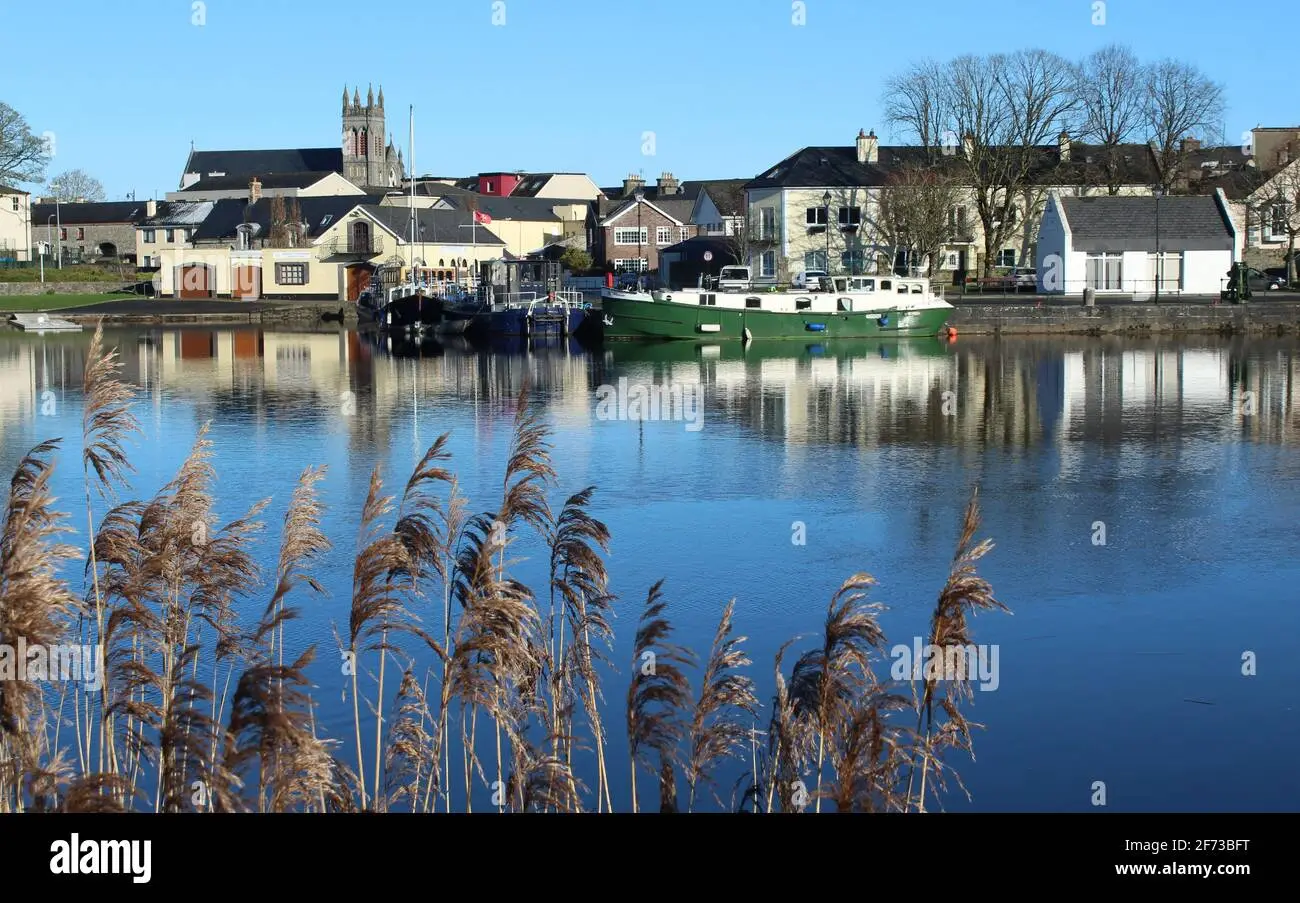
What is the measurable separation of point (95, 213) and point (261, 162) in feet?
87.2

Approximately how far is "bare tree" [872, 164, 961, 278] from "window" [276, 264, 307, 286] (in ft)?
101

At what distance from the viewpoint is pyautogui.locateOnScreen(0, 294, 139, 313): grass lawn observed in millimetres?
72688

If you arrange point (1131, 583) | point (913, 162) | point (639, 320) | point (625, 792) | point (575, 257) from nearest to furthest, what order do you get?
point (625, 792) < point (1131, 583) < point (639, 320) < point (913, 162) < point (575, 257)

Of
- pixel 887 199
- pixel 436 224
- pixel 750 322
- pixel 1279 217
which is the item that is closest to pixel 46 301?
pixel 436 224

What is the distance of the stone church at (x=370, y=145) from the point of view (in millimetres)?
154875

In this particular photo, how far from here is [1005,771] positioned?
1073 centimetres

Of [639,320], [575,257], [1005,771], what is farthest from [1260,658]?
[575,257]

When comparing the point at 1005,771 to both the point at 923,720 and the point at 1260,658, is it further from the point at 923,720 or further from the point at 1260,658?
the point at 1260,658

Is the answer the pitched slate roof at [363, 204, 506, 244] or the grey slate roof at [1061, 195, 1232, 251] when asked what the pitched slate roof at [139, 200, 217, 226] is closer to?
the pitched slate roof at [363, 204, 506, 244]

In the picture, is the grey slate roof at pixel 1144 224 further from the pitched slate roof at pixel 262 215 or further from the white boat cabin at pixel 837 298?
the pitched slate roof at pixel 262 215

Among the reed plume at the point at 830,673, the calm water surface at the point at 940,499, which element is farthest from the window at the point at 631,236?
the reed plume at the point at 830,673

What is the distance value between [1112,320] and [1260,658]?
47.3 m

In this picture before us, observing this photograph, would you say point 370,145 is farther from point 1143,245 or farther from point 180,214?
point 1143,245

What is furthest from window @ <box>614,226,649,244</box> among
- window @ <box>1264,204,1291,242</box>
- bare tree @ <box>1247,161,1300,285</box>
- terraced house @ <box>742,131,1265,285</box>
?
window @ <box>1264,204,1291,242</box>
